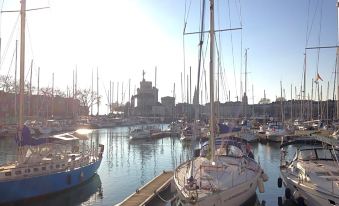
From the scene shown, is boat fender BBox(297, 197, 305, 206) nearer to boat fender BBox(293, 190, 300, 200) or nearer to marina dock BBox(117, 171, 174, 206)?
boat fender BBox(293, 190, 300, 200)

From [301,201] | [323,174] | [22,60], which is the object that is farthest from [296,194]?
[22,60]

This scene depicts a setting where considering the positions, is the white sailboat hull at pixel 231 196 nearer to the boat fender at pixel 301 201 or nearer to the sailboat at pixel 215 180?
the sailboat at pixel 215 180

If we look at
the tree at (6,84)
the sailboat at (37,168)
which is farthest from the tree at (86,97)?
the sailboat at (37,168)

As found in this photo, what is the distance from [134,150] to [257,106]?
144 meters

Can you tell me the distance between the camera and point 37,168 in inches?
976

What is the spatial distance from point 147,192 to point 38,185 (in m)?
7.23

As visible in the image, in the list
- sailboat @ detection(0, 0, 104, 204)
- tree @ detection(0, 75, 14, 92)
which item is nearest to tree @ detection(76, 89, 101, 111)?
tree @ detection(0, 75, 14, 92)

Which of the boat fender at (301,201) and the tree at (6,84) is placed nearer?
the boat fender at (301,201)

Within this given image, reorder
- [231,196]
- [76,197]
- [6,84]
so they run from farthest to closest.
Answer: [6,84] < [76,197] < [231,196]

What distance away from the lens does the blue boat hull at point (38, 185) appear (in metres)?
22.8

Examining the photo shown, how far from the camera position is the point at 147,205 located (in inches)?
826

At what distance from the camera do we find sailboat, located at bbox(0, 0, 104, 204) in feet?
75.9

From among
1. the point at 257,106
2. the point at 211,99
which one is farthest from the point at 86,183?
the point at 257,106

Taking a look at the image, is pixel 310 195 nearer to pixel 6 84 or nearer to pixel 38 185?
pixel 38 185
